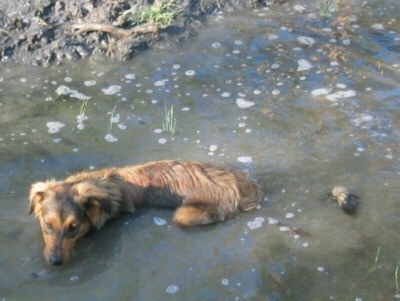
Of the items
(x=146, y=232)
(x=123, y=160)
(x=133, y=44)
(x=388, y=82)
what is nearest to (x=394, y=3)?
(x=388, y=82)

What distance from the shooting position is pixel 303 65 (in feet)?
31.0

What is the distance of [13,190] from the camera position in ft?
22.7

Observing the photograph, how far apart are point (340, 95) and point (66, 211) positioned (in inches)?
166

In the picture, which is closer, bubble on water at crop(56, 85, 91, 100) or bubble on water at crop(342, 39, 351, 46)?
bubble on water at crop(56, 85, 91, 100)

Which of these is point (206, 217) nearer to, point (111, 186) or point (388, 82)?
point (111, 186)

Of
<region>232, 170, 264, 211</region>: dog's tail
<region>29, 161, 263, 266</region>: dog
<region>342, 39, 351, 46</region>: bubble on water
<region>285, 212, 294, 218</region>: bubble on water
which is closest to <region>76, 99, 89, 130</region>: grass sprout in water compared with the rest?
<region>29, 161, 263, 266</region>: dog

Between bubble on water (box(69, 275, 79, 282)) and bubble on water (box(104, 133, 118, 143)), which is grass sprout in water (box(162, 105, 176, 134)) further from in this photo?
bubble on water (box(69, 275, 79, 282))

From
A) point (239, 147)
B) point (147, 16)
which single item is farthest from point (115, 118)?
point (147, 16)

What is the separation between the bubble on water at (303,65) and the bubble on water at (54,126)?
3.47 metres

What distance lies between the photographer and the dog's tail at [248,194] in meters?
6.65

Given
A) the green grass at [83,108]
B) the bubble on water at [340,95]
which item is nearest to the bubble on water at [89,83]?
the green grass at [83,108]

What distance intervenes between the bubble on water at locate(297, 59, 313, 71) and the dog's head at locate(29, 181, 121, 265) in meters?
3.90

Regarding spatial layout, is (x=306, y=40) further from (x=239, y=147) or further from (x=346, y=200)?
(x=346, y=200)

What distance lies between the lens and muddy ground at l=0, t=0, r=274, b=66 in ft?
31.5
